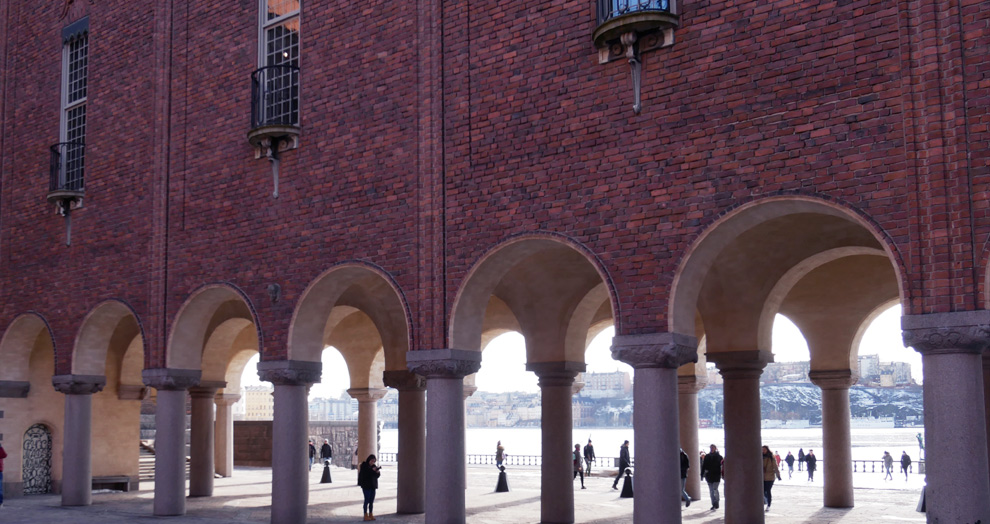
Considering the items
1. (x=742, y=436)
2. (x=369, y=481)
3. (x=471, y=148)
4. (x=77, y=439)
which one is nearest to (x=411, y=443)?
(x=369, y=481)

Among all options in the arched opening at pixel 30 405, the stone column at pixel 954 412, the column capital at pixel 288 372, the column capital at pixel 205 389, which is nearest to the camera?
the stone column at pixel 954 412

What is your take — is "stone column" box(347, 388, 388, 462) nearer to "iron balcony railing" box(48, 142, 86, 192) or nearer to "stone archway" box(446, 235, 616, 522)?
"iron balcony railing" box(48, 142, 86, 192)

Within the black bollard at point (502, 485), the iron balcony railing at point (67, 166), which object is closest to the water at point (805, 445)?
the black bollard at point (502, 485)

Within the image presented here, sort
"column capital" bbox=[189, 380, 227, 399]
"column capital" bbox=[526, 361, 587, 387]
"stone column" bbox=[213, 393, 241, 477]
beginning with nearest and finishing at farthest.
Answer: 1. "column capital" bbox=[526, 361, 587, 387]
2. "column capital" bbox=[189, 380, 227, 399]
3. "stone column" bbox=[213, 393, 241, 477]

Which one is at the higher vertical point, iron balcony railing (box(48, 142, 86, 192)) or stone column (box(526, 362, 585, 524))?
iron balcony railing (box(48, 142, 86, 192))

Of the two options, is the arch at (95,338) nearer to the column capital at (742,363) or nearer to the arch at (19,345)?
the arch at (19,345)

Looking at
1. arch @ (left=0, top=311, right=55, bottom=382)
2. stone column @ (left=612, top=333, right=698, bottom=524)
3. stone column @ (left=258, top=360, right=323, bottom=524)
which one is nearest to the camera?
stone column @ (left=612, top=333, right=698, bottom=524)

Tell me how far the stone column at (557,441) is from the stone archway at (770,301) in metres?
2.79

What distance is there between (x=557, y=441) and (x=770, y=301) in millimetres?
4615

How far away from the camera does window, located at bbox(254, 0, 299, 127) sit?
1852 cm

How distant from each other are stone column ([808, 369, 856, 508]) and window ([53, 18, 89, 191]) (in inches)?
661

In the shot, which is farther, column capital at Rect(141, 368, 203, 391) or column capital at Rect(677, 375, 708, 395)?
column capital at Rect(677, 375, 708, 395)

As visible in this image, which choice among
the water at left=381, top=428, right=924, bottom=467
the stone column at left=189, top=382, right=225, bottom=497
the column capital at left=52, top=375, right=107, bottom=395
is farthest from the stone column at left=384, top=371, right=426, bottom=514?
the water at left=381, top=428, right=924, bottom=467

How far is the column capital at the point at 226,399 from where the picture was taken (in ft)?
108
